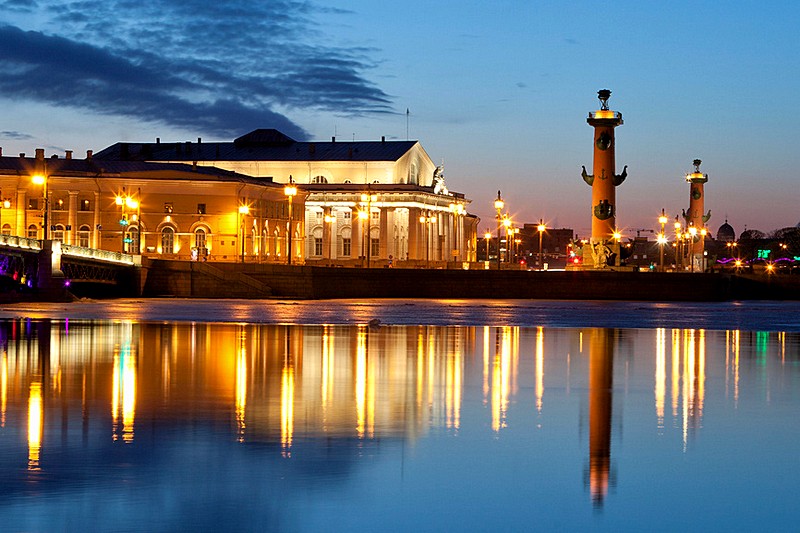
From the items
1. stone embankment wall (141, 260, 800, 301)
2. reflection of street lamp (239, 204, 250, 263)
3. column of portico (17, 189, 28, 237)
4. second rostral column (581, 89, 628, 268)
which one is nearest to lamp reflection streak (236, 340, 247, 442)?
stone embankment wall (141, 260, 800, 301)

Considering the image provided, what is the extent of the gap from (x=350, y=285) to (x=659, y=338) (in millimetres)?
50855

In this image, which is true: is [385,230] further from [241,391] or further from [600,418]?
[600,418]

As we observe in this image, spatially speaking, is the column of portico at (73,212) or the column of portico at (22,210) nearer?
the column of portico at (22,210)

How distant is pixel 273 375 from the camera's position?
24797 mm

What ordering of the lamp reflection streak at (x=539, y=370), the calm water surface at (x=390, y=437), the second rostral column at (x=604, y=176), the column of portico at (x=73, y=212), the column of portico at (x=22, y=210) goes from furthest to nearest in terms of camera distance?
the column of portico at (x=73, y=212) → the column of portico at (x=22, y=210) → the second rostral column at (x=604, y=176) → the lamp reflection streak at (x=539, y=370) → the calm water surface at (x=390, y=437)

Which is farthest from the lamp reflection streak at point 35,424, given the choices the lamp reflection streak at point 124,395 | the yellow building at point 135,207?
the yellow building at point 135,207

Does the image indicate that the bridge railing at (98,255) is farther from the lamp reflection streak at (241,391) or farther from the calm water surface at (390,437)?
the lamp reflection streak at (241,391)

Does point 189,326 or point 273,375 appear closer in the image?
point 273,375

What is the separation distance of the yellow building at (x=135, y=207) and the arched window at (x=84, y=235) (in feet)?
0.26

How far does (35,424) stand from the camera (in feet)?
56.3

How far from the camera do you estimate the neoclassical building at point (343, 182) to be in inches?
5915

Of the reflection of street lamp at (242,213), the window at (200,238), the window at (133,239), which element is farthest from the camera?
the window at (200,238)

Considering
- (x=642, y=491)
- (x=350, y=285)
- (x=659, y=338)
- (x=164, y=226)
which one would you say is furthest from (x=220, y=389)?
(x=164, y=226)

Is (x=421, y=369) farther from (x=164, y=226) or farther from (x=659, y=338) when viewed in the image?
(x=164, y=226)
